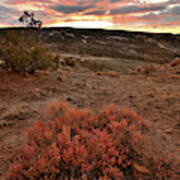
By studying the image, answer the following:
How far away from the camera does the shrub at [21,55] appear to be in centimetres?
789

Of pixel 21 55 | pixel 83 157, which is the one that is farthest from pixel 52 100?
pixel 83 157

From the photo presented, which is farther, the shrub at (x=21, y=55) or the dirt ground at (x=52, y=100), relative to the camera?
the shrub at (x=21, y=55)

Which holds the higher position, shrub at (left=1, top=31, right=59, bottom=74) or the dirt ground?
shrub at (left=1, top=31, right=59, bottom=74)

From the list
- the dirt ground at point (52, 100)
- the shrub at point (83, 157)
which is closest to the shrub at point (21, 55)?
the dirt ground at point (52, 100)

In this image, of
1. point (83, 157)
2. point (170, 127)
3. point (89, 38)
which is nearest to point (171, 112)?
point (170, 127)

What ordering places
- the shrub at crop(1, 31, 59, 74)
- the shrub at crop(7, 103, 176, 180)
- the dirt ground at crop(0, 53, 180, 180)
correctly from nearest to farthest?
the shrub at crop(7, 103, 176, 180) < the dirt ground at crop(0, 53, 180, 180) < the shrub at crop(1, 31, 59, 74)

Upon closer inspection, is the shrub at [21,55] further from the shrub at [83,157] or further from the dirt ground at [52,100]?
the shrub at [83,157]

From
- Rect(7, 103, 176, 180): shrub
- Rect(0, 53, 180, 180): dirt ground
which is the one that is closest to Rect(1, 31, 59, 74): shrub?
Rect(0, 53, 180, 180): dirt ground

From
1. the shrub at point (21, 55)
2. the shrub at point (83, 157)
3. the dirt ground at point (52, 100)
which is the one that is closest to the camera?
the shrub at point (83, 157)

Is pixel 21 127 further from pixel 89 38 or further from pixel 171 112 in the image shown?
pixel 89 38

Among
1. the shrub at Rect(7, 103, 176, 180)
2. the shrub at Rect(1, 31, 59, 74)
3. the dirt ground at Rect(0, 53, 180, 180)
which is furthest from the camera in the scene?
the shrub at Rect(1, 31, 59, 74)

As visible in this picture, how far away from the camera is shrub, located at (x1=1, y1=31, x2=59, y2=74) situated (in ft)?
25.9

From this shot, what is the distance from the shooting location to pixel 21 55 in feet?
26.7

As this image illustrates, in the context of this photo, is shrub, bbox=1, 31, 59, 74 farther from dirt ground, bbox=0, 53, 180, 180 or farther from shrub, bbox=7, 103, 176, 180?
shrub, bbox=7, 103, 176, 180
